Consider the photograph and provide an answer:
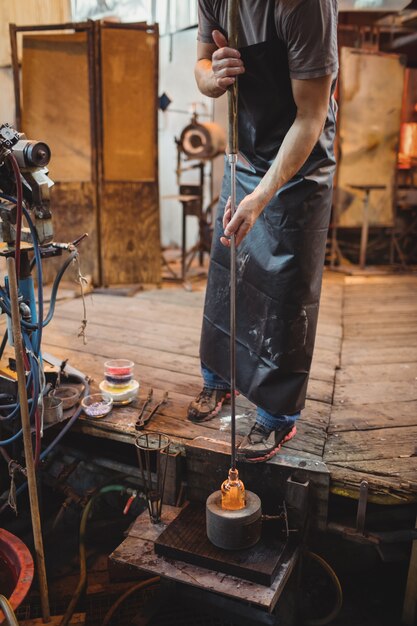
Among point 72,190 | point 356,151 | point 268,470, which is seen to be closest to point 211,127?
point 72,190

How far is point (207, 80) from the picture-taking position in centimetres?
234

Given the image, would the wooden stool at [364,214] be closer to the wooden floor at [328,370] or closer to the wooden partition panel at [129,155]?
the wooden floor at [328,370]

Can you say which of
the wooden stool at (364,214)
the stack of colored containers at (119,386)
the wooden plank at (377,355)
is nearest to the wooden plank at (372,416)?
the wooden plank at (377,355)

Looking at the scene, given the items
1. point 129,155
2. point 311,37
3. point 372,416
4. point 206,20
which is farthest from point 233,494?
point 129,155

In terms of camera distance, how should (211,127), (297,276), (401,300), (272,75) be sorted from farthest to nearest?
(211,127), (401,300), (297,276), (272,75)

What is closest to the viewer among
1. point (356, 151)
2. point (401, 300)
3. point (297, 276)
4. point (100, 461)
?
point (297, 276)

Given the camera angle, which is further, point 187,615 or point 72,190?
point 72,190

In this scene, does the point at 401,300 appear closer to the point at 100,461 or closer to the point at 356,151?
the point at 356,151

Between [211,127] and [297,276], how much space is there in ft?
13.8

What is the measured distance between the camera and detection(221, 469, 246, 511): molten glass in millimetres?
2195

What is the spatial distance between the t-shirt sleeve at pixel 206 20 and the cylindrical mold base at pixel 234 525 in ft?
6.53

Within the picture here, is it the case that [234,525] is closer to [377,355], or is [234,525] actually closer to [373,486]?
[373,486]

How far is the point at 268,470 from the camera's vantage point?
8.21ft

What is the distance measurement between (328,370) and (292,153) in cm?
187
